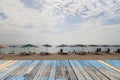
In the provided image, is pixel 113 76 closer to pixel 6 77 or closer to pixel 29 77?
pixel 29 77

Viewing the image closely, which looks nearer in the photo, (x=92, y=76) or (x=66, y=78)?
(x=66, y=78)

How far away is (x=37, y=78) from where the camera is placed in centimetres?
986

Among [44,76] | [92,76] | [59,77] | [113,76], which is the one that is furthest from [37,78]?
[113,76]

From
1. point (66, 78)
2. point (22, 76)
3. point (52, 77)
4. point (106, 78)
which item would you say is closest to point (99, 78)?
point (106, 78)

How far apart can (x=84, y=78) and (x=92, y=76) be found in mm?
829

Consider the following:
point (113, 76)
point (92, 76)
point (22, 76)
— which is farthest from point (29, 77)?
point (113, 76)

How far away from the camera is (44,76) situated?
33.9 ft

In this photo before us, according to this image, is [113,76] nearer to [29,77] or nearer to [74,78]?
[74,78]

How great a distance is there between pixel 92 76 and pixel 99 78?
60cm

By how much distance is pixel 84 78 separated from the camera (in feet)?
32.7

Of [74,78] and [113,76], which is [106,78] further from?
[74,78]

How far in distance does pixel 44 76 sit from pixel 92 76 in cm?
349

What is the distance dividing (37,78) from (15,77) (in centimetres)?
161

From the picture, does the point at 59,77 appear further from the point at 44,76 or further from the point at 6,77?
the point at 6,77
